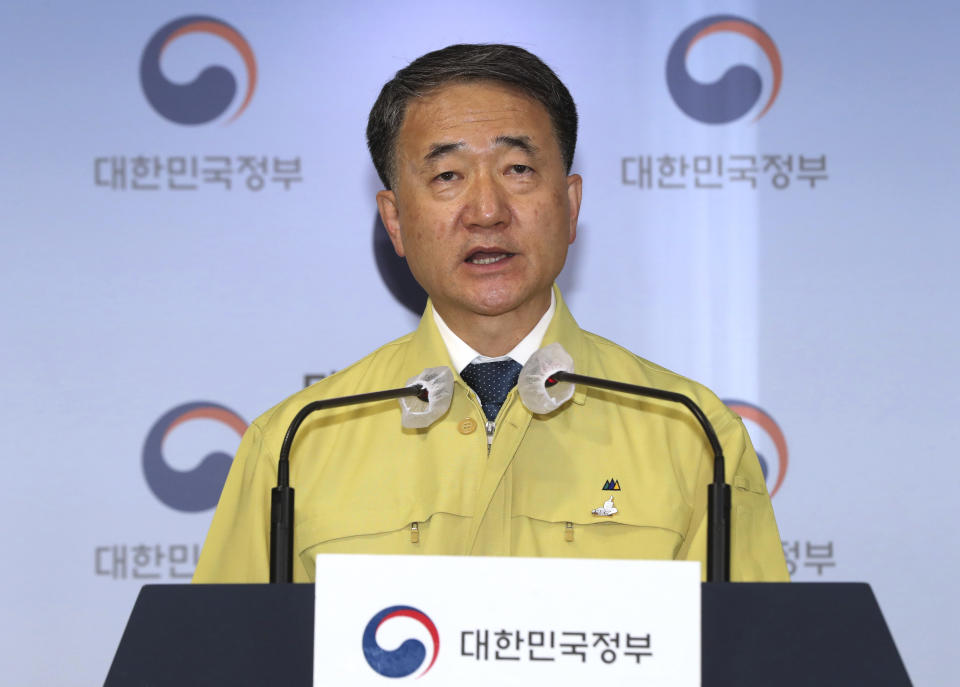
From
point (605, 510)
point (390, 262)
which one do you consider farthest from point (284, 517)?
point (390, 262)

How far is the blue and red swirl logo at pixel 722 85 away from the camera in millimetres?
2412

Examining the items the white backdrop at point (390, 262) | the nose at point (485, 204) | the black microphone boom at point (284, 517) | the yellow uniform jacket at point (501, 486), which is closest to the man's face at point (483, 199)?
the nose at point (485, 204)

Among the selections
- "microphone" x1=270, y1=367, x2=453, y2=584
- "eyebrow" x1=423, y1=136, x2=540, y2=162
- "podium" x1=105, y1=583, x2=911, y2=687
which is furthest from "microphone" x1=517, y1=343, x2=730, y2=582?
"eyebrow" x1=423, y1=136, x2=540, y2=162

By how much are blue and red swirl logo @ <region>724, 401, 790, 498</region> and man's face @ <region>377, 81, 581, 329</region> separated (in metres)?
0.84

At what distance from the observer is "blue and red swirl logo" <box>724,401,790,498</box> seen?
2357 mm

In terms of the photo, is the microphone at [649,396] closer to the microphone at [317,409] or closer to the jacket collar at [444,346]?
the microphone at [317,409]

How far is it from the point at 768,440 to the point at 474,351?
91 cm

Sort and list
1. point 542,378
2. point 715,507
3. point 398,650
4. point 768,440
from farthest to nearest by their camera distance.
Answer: point 768,440, point 542,378, point 715,507, point 398,650

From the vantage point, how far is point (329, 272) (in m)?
2.40

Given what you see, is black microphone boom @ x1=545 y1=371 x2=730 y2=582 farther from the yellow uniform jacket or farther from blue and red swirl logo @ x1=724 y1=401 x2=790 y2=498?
blue and red swirl logo @ x1=724 y1=401 x2=790 y2=498

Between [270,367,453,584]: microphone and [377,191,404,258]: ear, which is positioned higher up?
[377,191,404,258]: ear

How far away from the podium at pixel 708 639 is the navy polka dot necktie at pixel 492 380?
761 mm

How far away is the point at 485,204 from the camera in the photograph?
1.63 meters

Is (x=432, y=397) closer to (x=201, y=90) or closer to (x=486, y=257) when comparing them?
(x=486, y=257)
